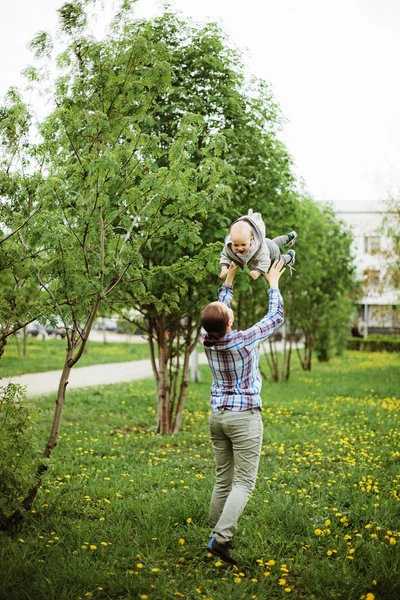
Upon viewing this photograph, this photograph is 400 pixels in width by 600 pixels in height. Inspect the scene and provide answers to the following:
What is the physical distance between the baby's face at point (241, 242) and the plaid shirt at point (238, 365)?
517 mm

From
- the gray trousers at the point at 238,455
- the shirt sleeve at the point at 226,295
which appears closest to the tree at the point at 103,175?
the shirt sleeve at the point at 226,295

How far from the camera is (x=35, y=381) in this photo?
16562 mm

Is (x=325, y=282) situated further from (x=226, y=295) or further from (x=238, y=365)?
(x=238, y=365)

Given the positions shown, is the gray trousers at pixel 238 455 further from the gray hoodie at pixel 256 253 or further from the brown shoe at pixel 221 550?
the gray hoodie at pixel 256 253

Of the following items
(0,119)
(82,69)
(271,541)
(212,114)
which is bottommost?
(271,541)

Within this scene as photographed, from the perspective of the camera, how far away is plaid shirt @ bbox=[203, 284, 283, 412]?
173 inches

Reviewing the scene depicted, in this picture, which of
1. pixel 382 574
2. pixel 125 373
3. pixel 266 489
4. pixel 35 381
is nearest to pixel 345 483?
pixel 266 489

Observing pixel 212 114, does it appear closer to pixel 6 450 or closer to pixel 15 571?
pixel 6 450

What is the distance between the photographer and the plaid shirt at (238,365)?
4.40 m

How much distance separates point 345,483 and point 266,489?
924 mm

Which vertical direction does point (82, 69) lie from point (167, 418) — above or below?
above

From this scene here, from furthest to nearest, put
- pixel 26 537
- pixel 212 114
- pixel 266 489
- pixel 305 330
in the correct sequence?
pixel 305 330 < pixel 212 114 < pixel 266 489 < pixel 26 537

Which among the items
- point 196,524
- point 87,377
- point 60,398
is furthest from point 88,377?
point 196,524

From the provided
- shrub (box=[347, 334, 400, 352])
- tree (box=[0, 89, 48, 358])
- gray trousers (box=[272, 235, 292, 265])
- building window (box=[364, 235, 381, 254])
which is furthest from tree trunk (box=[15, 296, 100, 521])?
shrub (box=[347, 334, 400, 352])
